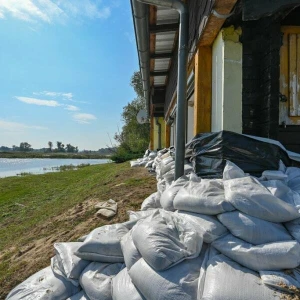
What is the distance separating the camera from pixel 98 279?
1653 millimetres

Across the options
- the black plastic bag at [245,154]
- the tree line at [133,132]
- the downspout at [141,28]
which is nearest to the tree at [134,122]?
the tree line at [133,132]

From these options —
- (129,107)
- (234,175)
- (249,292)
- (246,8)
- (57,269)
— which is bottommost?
(57,269)

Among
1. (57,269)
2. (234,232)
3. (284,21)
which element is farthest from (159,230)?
(284,21)

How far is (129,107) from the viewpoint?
23516 millimetres

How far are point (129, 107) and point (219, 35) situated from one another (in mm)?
21409

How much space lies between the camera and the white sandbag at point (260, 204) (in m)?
1.47

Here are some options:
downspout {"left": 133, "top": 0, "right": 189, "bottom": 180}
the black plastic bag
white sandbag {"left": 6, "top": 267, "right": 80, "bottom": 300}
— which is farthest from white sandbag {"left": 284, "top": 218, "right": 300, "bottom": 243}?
white sandbag {"left": 6, "top": 267, "right": 80, "bottom": 300}

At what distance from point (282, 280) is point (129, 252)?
805mm

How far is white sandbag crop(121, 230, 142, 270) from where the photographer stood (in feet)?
5.01

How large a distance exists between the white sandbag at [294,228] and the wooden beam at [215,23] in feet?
5.11

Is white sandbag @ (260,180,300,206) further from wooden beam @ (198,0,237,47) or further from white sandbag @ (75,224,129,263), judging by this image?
wooden beam @ (198,0,237,47)

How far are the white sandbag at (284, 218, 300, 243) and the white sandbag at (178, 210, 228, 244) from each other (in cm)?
34

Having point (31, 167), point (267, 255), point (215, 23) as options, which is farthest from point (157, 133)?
point (31, 167)

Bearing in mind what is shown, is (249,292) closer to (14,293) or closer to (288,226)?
(288,226)
